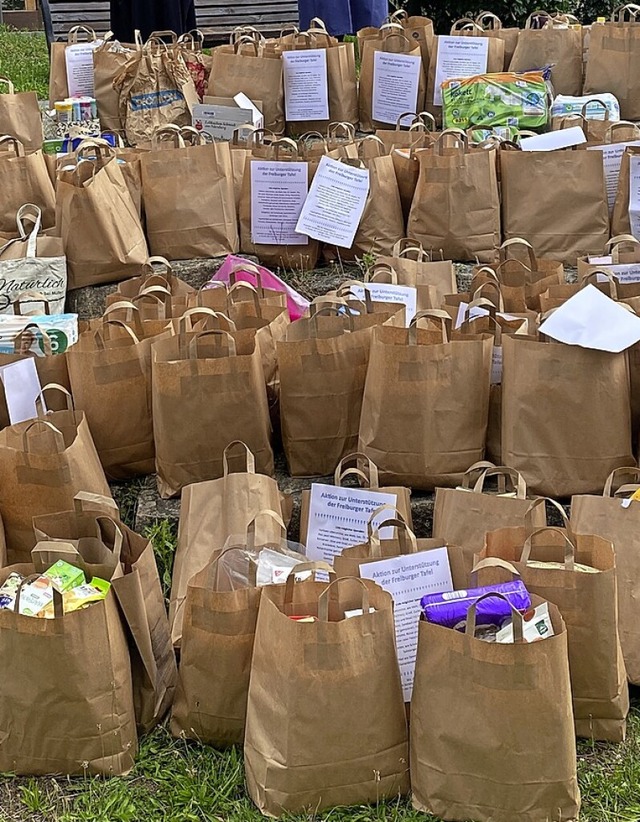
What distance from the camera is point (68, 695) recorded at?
2.34m

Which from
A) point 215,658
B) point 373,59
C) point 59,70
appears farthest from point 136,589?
point 59,70

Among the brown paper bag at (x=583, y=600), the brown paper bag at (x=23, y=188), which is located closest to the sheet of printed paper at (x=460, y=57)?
the brown paper bag at (x=23, y=188)

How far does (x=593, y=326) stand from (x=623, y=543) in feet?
1.89

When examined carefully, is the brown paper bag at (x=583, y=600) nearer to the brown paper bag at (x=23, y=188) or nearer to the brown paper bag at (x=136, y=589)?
the brown paper bag at (x=136, y=589)

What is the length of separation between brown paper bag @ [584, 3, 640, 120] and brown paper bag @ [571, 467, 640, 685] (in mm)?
3335

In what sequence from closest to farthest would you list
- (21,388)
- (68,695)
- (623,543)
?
(68,695) < (623,543) < (21,388)

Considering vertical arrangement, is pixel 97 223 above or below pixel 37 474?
above

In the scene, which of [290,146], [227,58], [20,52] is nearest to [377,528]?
[290,146]

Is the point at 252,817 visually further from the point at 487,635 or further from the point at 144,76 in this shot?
the point at 144,76

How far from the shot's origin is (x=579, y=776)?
7.79 ft

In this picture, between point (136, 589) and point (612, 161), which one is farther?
point (612, 161)

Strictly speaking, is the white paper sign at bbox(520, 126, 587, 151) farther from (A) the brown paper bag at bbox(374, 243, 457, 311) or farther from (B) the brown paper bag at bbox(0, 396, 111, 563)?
(B) the brown paper bag at bbox(0, 396, 111, 563)

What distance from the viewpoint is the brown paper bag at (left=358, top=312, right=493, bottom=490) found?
2889mm

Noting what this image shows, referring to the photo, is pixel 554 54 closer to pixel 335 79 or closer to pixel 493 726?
pixel 335 79
